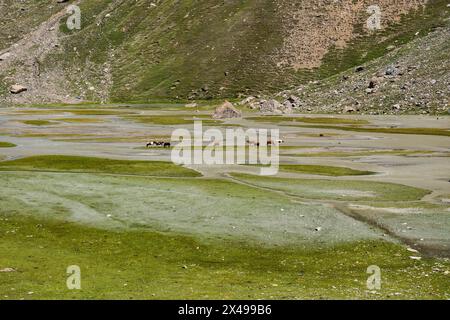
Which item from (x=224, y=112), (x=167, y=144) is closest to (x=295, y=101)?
(x=224, y=112)

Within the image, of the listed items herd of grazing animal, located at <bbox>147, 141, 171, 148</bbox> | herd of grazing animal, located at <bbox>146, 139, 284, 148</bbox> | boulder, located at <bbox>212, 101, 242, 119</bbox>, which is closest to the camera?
herd of grazing animal, located at <bbox>147, 141, 171, 148</bbox>

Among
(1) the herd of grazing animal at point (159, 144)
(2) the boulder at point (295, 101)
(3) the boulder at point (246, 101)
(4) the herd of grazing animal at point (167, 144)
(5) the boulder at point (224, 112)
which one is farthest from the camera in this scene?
(3) the boulder at point (246, 101)

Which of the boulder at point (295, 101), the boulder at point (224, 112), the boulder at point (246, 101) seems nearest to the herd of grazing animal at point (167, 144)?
the boulder at point (224, 112)

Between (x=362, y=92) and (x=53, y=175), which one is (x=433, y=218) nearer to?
(x=53, y=175)

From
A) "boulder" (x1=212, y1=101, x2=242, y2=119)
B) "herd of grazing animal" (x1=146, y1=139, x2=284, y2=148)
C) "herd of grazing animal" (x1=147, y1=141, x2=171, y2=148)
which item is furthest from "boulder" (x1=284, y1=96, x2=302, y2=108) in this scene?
"herd of grazing animal" (x1=147, y1=141, x2=171, y2=148)

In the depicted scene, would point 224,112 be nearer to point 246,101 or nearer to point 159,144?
point 246,101

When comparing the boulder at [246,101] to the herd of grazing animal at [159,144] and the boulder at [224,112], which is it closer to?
the boulder at [224,112]

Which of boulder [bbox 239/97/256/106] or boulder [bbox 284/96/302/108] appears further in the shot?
boulder [bbox 239/97/256/106]

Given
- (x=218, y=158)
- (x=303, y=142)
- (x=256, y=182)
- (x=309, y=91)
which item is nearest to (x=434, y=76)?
(x=309, y=91)

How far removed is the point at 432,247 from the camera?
1260 inches

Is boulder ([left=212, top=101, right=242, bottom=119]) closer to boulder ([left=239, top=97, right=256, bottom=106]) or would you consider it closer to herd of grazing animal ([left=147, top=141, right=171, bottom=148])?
boulder ([left=239, top=97, right=256, bottom=106])

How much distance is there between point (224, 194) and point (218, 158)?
80.7 ft

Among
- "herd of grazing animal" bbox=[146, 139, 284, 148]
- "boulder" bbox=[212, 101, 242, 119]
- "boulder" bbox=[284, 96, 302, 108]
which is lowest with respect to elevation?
"herd of grazing animal" bbox=[146, 139, 284, 148]

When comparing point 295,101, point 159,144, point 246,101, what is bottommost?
point 159,144
